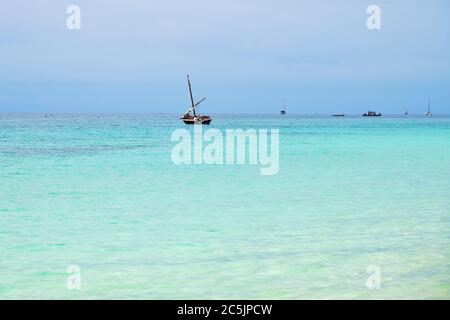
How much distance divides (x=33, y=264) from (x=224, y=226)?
3254 millimetres

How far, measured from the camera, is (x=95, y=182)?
1584cm

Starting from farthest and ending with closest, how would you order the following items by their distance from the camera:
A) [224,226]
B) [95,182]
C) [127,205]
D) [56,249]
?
[95,182] < [127,205] < [224,226] < [56,249]

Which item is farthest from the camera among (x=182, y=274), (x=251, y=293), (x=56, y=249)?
(x=56, y=249)

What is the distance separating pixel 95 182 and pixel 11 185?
2.08 m

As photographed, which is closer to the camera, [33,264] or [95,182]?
[33,264]

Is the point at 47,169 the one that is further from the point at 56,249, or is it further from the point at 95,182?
the point at 56,249

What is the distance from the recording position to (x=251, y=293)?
593 centimetres
